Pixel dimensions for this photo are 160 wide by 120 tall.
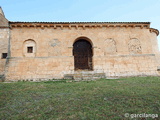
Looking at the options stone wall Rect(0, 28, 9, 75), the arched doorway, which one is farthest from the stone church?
stone wall Rect(0, 28, 9, 75)

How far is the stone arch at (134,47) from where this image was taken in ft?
34.2

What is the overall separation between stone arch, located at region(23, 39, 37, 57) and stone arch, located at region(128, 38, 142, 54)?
8.49 m

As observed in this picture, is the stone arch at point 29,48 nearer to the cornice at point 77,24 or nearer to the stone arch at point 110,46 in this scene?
the cornice at point 77,24

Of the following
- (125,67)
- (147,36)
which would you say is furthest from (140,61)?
(147,36)

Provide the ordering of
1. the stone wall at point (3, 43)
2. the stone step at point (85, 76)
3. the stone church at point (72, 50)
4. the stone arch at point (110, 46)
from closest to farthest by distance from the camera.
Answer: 1. the stone step at point (85, 76)
2. the stone church at point (72, 50)
3. the stone arch at point (110, 46)
4. the stone wall at point (3, 43)

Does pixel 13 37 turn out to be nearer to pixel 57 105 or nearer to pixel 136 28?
pixel 57 105

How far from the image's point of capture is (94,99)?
13.6 feet

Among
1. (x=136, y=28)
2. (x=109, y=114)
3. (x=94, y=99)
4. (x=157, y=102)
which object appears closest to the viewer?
(x=109, y=114)

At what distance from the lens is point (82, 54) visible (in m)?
11.7

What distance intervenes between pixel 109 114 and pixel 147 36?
10.1 metres

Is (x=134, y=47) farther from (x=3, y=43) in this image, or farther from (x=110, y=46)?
(x=3, y=43)

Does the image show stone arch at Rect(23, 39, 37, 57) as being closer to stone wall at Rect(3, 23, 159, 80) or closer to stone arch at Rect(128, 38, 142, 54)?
stone wall at Rect(3, 23, 159, 80)

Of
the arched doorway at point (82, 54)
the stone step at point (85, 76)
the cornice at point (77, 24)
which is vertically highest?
the cornice at point (77, 24)

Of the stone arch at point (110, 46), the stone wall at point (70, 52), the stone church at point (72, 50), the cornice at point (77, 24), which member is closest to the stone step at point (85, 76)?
the stone church at point (72, 50)
